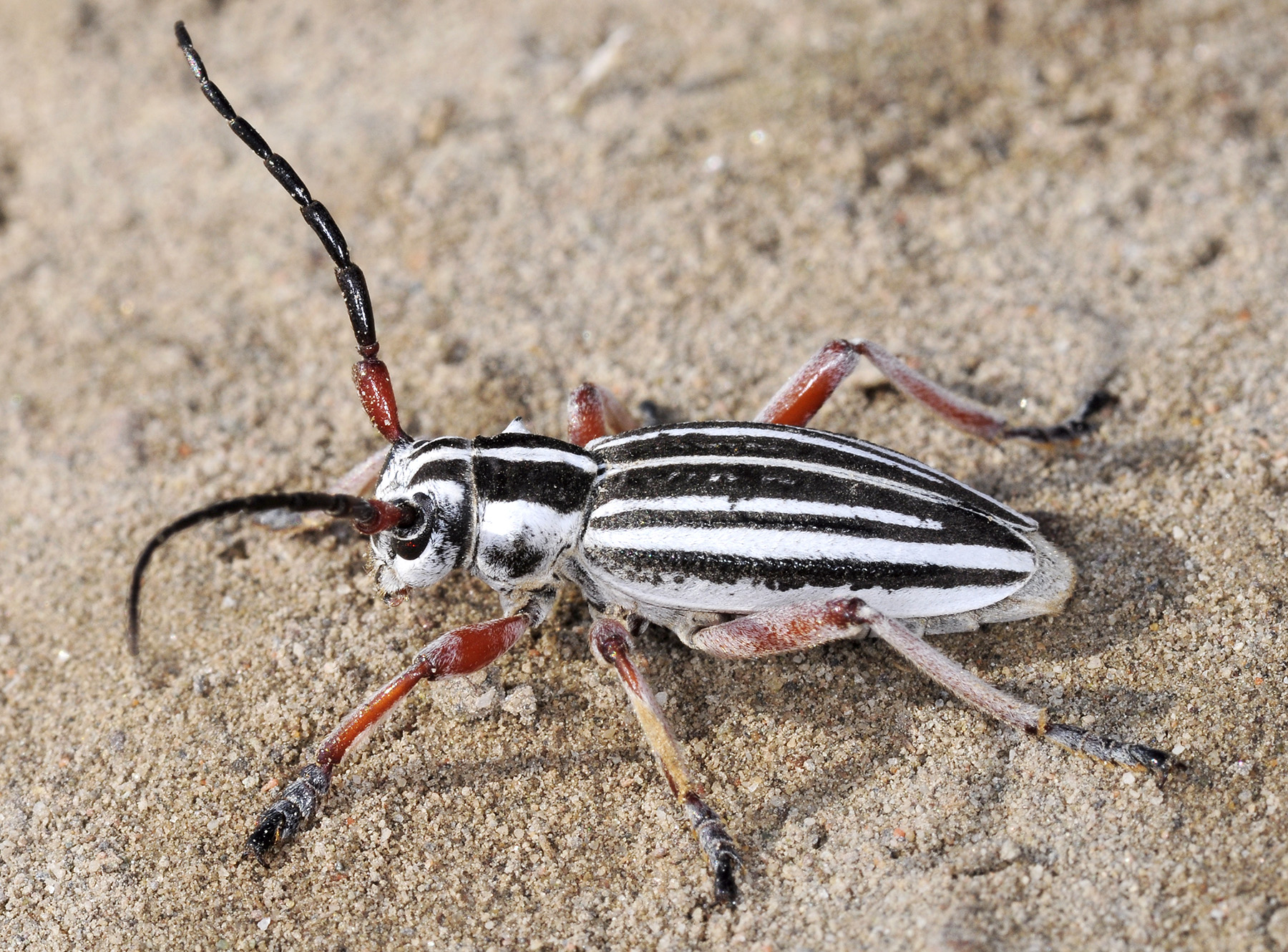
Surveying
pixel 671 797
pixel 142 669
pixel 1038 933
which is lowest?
pixel 1038 933

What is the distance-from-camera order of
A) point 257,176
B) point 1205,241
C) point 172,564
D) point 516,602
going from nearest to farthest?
point 516,602
point 172,564
point 1205,241
point 257,176

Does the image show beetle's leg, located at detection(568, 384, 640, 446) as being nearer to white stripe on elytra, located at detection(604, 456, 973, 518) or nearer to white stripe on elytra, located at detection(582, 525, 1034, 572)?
white stripe on elytra, located at detection(604, 456, 973, 518)

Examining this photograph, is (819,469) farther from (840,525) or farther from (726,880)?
(726,880)

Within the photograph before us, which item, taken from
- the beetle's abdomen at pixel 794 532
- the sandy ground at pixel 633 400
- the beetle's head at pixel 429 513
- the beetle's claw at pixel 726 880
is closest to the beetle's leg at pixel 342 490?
the sandy ground at pixel 633 400

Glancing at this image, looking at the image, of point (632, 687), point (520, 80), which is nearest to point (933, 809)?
point (632, 687)

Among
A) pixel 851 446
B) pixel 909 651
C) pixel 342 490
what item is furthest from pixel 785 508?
pixel 342 490

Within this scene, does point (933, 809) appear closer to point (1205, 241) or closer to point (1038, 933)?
point (1038, 933)

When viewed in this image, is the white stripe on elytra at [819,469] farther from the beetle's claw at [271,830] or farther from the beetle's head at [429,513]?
the beetle's claw at [271,830]
